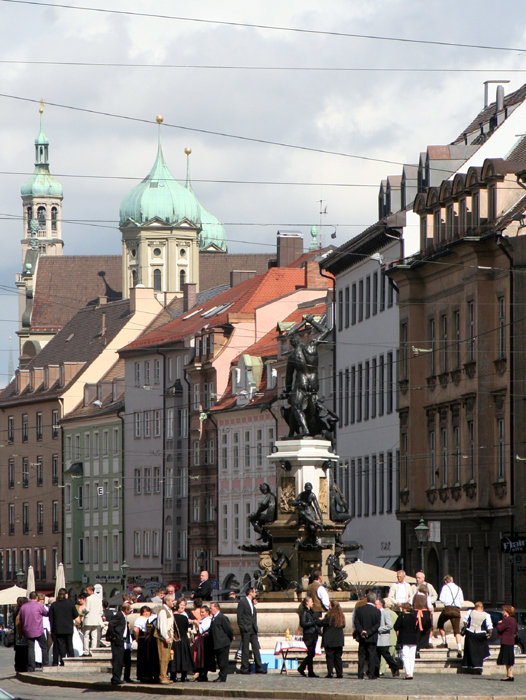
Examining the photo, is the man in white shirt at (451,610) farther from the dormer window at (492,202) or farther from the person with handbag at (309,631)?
the dormer window at (492,202)

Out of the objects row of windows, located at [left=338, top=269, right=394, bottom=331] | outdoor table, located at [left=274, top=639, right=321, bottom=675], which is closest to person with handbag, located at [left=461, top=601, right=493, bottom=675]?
outdoor table, located at [left=274, top=639, right=321, bottom=675]

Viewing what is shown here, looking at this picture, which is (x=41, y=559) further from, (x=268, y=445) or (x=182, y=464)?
(x=268, y=445)

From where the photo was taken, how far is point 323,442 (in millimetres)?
34469

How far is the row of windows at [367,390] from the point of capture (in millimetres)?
66750

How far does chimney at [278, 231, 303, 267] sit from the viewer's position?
104 metres

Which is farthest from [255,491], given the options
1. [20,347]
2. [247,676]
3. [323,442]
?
[20,347]

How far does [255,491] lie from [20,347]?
74789mm

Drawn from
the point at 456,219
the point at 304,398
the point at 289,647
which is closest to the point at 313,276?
the point at 456,219

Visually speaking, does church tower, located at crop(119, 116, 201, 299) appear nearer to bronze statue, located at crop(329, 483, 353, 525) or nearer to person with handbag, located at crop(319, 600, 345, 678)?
bronze statue, located at crop(329, 483, 353, 525)

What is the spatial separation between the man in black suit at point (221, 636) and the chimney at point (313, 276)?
66.7m

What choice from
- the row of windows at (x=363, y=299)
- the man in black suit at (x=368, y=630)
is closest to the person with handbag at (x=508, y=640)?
the man in black suit at (x=368, y=630)

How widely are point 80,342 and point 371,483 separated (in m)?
55.9

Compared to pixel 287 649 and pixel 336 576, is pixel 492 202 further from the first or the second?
pixel 287 649

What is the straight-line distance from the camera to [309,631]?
28.1m
